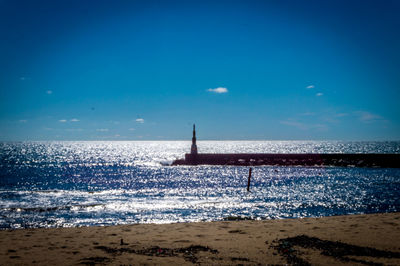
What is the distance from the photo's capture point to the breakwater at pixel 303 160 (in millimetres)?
57312

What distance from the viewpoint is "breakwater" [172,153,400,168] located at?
57312mm

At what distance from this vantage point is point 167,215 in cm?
1862

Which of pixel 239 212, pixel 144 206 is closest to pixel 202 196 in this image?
pixel 144 206

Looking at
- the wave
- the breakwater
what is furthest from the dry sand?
the breakwater

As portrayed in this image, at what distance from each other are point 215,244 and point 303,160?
185 feet

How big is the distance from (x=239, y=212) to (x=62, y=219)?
11.0 metres

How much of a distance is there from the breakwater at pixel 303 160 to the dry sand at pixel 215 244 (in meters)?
48.2

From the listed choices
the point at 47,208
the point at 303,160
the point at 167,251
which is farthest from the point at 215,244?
the point at 303,160

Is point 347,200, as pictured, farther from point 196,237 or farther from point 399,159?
point 399,159

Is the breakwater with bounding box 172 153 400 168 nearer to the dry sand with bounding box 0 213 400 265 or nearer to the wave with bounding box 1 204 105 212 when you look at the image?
the wave with bounding box 1 204 105 212

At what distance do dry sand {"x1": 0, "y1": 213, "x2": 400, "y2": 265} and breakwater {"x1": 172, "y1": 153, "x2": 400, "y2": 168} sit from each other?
48.2m

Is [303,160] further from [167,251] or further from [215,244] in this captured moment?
[167,251]

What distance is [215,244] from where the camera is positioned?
10.2 meters

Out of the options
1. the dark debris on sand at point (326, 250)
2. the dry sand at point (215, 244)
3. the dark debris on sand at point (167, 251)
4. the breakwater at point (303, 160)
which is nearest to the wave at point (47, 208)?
the dry sand at point (215, 244)
